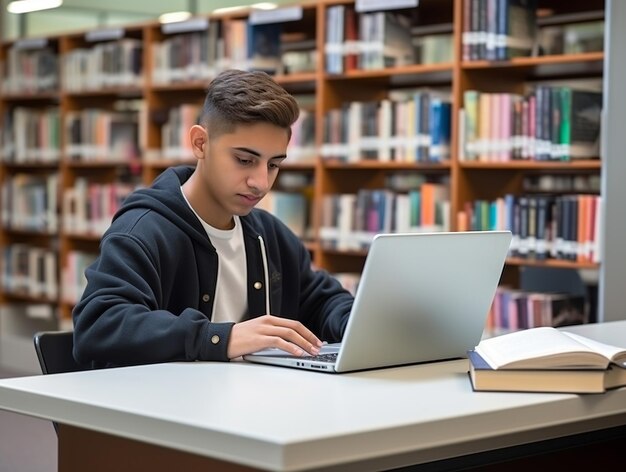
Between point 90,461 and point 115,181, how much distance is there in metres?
4.70

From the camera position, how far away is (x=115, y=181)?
6.24 meters

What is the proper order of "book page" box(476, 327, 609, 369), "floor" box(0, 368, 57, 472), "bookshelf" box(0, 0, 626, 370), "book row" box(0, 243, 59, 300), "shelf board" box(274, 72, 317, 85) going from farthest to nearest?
"book row" box(0, 243, 59, 300) < "shelf board" box(274, 72, 317, 85) < "bookshelf" box(0, 0, 626, 370) < "floor" box(0, 368, 57, 472) < "book page" box(476, 327, 609, 369)

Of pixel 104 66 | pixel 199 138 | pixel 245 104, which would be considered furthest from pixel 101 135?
pixel 245 104

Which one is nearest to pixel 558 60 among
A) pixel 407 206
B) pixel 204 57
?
pixel 407 206

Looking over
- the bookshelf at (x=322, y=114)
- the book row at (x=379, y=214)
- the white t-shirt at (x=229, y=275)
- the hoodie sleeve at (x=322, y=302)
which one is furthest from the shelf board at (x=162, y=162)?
the white t-shirt at (x=229, y=275)

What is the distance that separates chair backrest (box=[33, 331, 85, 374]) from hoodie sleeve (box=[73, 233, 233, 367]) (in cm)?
12

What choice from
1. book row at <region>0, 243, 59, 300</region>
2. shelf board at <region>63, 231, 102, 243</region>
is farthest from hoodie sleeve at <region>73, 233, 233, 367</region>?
book row at <region>0, 243, 59, 300</region>

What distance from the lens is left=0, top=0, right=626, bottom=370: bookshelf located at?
4309 millimetres

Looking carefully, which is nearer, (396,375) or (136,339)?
(396,375)

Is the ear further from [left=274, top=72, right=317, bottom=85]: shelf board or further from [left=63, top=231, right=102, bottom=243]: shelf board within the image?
[left=63, top=231, right=102, bottom=243]: shelf board

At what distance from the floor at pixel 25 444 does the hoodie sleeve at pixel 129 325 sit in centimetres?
187

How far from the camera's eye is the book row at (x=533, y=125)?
4055mm

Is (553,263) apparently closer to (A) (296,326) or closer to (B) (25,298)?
(A) (296,326)

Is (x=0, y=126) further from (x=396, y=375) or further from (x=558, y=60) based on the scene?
(x=396, y=375)
